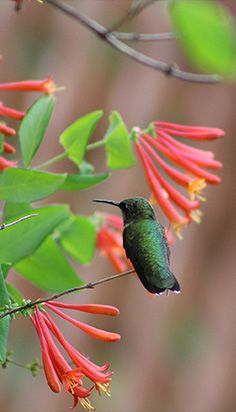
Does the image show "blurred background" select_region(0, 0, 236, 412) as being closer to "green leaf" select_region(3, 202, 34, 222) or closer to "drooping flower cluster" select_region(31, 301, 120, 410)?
"green leaf" select_region(3, 202, 34, 222)

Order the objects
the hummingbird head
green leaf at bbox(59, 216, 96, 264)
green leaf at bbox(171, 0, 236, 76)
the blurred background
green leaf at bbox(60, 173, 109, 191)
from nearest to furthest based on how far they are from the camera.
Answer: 1. green leaf at bbox(171, 0, 236, 76)
2. the hummingbird head
3. green leaf at bbox(60, 173, 109, 191)
4. green leaf at bbox(59, 216, 96, 264)
5. the blurred background

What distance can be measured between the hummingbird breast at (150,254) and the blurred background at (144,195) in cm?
125

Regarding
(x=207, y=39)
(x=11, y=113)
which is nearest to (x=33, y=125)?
(x=11, y=113)

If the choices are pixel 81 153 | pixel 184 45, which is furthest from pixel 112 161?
pixel 184 45

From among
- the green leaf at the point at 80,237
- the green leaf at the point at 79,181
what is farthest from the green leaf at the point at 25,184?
the green leaf at the point at 80,237

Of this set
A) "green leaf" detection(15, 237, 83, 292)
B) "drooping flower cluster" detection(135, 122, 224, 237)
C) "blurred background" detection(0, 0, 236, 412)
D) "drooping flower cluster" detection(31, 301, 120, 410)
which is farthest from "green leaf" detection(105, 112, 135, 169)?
"blurred background" detection(0, 0, 236, 412)

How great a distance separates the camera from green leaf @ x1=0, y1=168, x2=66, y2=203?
0.62m

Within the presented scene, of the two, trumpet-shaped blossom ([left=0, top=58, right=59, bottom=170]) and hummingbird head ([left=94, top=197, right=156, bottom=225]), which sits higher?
trumpet-shaped blossom ([left=0, top=58, right=59, bottom=170])

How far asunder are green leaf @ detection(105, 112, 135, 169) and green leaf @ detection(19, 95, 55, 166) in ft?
0.33

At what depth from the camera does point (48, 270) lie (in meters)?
0.75

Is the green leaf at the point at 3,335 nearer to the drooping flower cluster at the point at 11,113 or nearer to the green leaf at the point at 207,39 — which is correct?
the drooping flower cluster at the point at 11,113

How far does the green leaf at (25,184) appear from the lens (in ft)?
2.02

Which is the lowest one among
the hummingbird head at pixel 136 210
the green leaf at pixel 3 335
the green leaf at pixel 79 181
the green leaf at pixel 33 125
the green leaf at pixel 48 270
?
the green leaf at pixel 3 335

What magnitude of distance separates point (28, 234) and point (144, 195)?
1378mm
